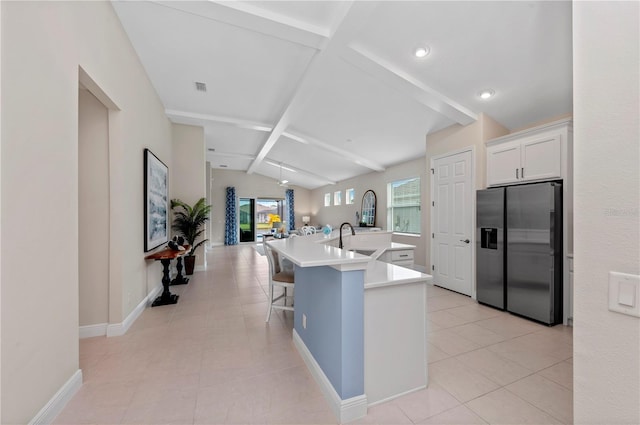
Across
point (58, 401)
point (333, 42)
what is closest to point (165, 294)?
point (58, 401)

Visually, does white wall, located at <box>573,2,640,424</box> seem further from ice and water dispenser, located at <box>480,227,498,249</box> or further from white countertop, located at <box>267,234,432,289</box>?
ice and water dispenser, located at <box>480,227,498,249</box>

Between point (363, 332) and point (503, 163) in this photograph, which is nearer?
point (363, 332)

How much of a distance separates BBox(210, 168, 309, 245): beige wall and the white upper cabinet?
900 cm

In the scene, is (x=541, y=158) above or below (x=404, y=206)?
above

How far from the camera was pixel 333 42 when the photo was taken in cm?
275

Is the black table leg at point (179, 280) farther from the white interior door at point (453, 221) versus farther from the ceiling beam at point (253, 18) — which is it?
the white interior door at point (453, 221)

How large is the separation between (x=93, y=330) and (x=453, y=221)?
4.70 metres

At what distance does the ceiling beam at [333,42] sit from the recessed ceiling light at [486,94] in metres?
1.86

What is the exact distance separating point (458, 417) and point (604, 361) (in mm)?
1164

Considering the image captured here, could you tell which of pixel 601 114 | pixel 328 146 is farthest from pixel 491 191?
pixel 328 146

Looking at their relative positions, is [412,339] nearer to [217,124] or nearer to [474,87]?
[474,87]

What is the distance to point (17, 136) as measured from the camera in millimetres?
1316

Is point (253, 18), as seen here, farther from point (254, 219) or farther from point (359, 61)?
point (254, 219)

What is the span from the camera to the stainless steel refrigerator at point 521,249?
291cm
